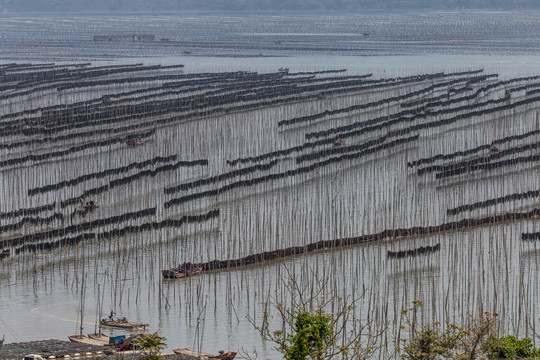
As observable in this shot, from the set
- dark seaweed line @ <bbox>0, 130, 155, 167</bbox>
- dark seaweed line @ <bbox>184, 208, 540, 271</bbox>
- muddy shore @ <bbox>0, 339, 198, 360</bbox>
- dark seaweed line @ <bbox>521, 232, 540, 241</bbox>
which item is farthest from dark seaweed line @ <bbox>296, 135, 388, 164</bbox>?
muddy shore @ <bbox>0, 339, 198, 360</bbox>

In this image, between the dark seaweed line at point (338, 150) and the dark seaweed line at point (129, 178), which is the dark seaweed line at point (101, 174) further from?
the dark seaweed line at point (338, 150)

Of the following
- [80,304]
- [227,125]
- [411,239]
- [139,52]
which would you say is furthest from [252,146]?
[139,52]

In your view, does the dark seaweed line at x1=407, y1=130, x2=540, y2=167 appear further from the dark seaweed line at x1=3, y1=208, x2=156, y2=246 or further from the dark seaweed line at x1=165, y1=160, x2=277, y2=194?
the dark seaweed line at x1=3, y1=208, x2=156, y2=246

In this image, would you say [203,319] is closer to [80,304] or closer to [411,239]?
[80,304]

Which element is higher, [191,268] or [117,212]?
[117,212]

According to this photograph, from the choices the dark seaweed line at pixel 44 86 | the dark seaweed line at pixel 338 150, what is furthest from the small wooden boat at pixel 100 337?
the dark seaweed line at pixel 44 86

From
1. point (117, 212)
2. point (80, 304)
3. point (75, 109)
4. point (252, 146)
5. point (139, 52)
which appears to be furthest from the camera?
point (139, 52)
